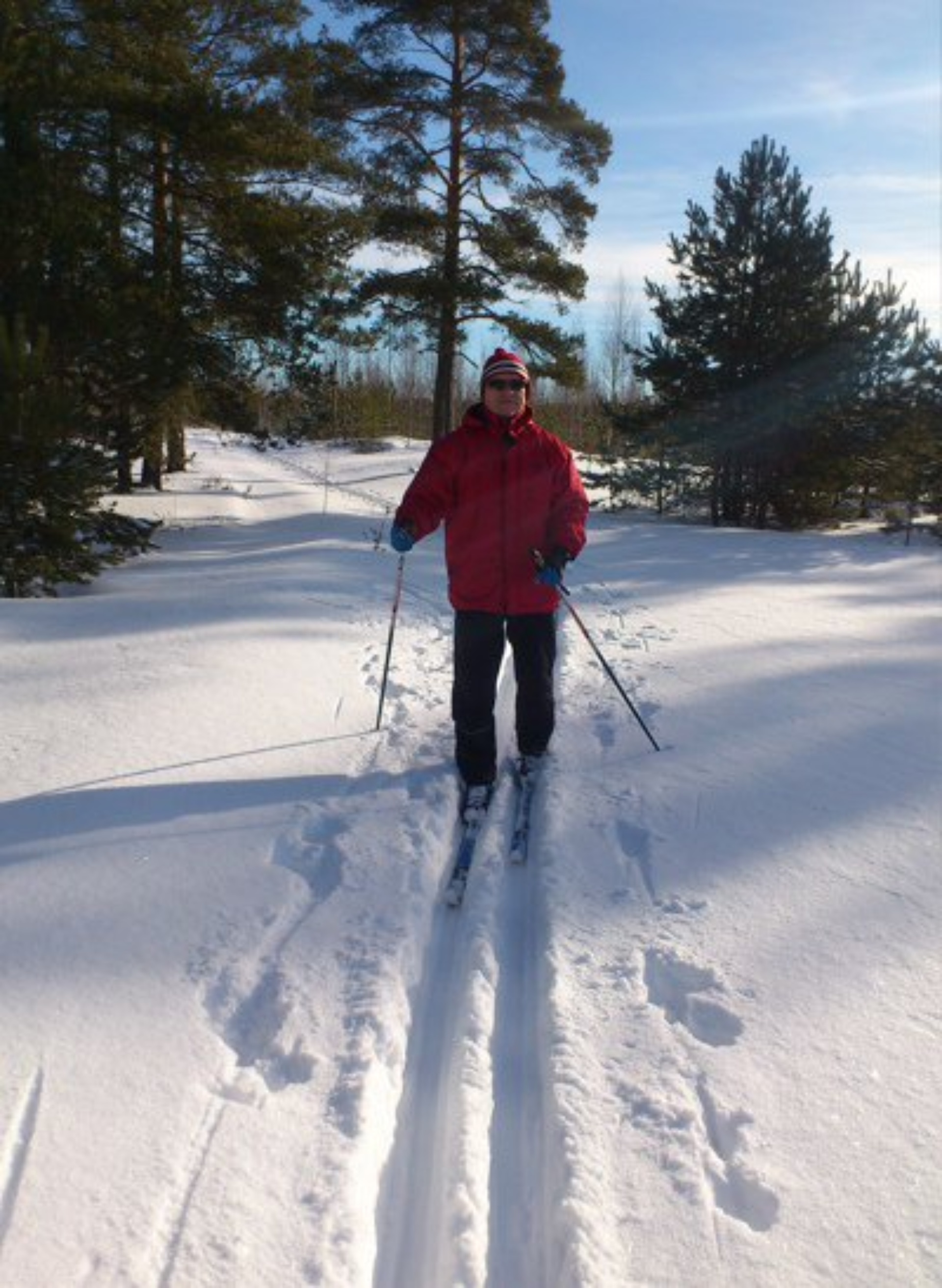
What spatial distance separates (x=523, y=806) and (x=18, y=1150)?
2.36m

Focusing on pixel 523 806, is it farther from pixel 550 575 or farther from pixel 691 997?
pixel 691 997

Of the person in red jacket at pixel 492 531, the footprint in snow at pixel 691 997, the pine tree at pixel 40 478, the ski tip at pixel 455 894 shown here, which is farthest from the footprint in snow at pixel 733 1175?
the pine tree at pixel 40 478

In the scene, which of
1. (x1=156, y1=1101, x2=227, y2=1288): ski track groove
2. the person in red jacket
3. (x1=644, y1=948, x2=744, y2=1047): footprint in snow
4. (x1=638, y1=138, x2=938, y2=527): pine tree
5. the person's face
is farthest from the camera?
(x1=638, y1=138, x2=938, y2=527): pine tree

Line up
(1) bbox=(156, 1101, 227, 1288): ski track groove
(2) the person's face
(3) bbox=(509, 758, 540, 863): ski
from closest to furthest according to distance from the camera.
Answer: (1) bbox=(156, 1101, 227, 1288): ski track groove → (3) bbox=(509, 758, 540, 863): ski → (2) the person's face

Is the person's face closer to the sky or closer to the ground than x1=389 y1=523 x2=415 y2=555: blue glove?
closer to the sky

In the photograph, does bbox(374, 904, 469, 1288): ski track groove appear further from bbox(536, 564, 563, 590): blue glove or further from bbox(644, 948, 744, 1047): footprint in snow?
bbox(536, 564, 563, 590): blue glove

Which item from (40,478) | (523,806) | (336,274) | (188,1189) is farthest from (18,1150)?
(336,274)

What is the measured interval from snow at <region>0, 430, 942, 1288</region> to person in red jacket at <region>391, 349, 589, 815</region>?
1.46 feet

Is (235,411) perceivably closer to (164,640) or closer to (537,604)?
(164,640)

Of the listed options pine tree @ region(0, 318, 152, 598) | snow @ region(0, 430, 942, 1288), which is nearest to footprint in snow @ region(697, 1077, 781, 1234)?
snow @ region(0, 430, 942, 1288)

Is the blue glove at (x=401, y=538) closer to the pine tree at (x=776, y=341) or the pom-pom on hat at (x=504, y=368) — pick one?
the pom-pom on hat at (x=504, y=368)

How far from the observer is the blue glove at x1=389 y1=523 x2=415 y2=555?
3.99 metres

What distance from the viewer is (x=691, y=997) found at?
2561 mm

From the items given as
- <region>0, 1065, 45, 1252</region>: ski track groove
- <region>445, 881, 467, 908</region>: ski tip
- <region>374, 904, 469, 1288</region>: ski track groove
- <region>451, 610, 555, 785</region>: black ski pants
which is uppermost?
<region>451, 610, 555, 785</region>: black ski pants
